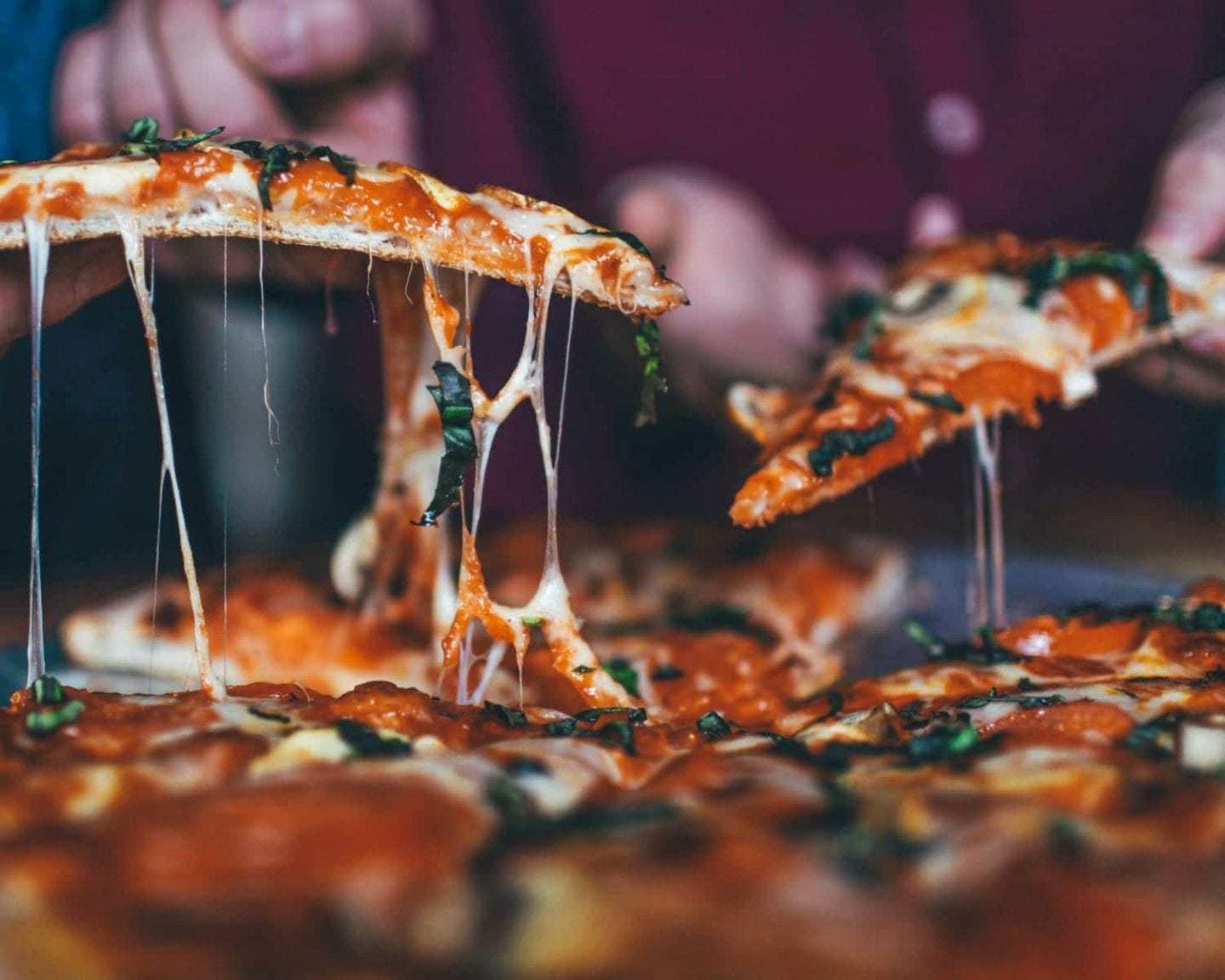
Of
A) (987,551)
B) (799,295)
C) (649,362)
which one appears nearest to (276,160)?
(649,362)

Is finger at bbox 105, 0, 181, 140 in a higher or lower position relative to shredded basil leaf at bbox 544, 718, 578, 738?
higher

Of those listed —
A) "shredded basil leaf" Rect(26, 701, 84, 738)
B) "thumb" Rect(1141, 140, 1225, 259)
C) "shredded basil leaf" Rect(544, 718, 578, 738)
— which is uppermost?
"thumb" Rect(1141, 140, 1225, 259)

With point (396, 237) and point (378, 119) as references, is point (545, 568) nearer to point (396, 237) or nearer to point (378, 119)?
point (396, 237)

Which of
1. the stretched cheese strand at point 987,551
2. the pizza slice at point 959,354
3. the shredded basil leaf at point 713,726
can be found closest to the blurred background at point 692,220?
the stretched cheese strand at point 987,551

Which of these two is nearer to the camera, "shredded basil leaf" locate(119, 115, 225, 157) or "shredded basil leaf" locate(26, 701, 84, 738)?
"shredded basil leaf" locate(26, 701, 84, 738)

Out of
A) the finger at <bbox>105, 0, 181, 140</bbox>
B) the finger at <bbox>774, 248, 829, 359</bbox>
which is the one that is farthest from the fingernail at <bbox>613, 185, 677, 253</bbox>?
the finger at <bbox>105, 0, 181, 140</bbox>

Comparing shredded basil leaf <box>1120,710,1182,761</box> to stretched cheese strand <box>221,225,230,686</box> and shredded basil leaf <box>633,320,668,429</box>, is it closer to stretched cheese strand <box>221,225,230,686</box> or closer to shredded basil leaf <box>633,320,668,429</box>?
shredded basil leaf <box>633,320,668,429</box>

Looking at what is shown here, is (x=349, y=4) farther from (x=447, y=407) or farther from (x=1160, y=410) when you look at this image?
(x=1160, y=410)
